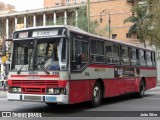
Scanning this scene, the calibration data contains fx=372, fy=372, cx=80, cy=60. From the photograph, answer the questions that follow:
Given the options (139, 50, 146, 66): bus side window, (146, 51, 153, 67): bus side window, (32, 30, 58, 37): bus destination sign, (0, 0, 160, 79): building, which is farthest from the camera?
(0, 0, 160, 79): building

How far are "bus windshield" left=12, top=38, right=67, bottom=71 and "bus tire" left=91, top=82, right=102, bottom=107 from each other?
2.48 metres

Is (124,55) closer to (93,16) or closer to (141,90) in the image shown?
(141,90)

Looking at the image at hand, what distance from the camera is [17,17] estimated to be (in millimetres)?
87188

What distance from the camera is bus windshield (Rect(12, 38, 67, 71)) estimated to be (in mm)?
12491

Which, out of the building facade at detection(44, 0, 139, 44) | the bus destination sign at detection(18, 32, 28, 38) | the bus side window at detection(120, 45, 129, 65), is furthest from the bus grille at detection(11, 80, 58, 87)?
the building facade at detection(44, 0, 139, 44)

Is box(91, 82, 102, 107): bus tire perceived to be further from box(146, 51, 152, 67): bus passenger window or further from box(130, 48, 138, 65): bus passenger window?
box(146, 51, 152, 67): bus passenger window

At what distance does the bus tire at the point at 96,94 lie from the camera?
14289 millimetres

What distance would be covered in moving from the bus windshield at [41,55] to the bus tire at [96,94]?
2482 mm

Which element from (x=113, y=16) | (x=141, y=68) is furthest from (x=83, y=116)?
(x=113, y=16)

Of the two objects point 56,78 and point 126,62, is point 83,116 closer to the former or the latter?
point 56,78

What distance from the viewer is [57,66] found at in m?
12.4

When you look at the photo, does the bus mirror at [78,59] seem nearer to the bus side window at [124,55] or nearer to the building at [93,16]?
the bus side window at [124,55]

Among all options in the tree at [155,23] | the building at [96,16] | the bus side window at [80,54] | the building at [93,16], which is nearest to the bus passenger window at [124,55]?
the bus side window at [80,54]

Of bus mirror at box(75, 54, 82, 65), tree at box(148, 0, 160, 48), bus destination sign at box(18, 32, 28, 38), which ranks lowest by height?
bus mirror at box(75, 54, 82, 65)
